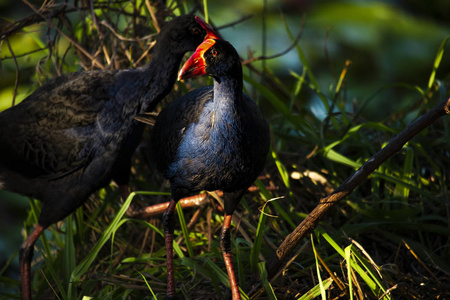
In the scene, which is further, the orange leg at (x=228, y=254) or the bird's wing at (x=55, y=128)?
the bird's wing at (x=55, y=128)

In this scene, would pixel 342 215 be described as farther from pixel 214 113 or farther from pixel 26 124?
pixel 26 124

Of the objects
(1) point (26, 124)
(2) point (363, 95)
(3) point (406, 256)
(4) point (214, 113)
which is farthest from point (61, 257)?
(2) point (363, 95)

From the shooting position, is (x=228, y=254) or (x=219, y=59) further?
(x=228, y=254)

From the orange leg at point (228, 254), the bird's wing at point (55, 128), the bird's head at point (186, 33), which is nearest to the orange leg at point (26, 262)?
the bird's wing at point (55, 128)

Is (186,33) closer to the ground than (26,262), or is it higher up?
higher up

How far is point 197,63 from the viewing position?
6.04 feet

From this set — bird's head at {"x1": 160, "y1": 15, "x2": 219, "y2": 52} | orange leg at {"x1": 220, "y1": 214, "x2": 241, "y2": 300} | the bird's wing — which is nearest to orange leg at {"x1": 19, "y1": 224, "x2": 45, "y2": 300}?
the bird's wing

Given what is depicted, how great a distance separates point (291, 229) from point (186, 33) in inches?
36.9

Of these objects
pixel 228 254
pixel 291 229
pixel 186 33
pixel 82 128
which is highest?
pixel 186 33

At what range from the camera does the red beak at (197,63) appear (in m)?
1.83

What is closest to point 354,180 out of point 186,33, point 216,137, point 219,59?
point 216,137

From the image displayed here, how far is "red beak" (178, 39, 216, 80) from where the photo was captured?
1.83 metres

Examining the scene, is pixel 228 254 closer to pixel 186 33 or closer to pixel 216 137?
pixel 216 137

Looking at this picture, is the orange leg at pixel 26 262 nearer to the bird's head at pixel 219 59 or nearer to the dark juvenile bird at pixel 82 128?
the dark juvenile bird at pixel 82 128
